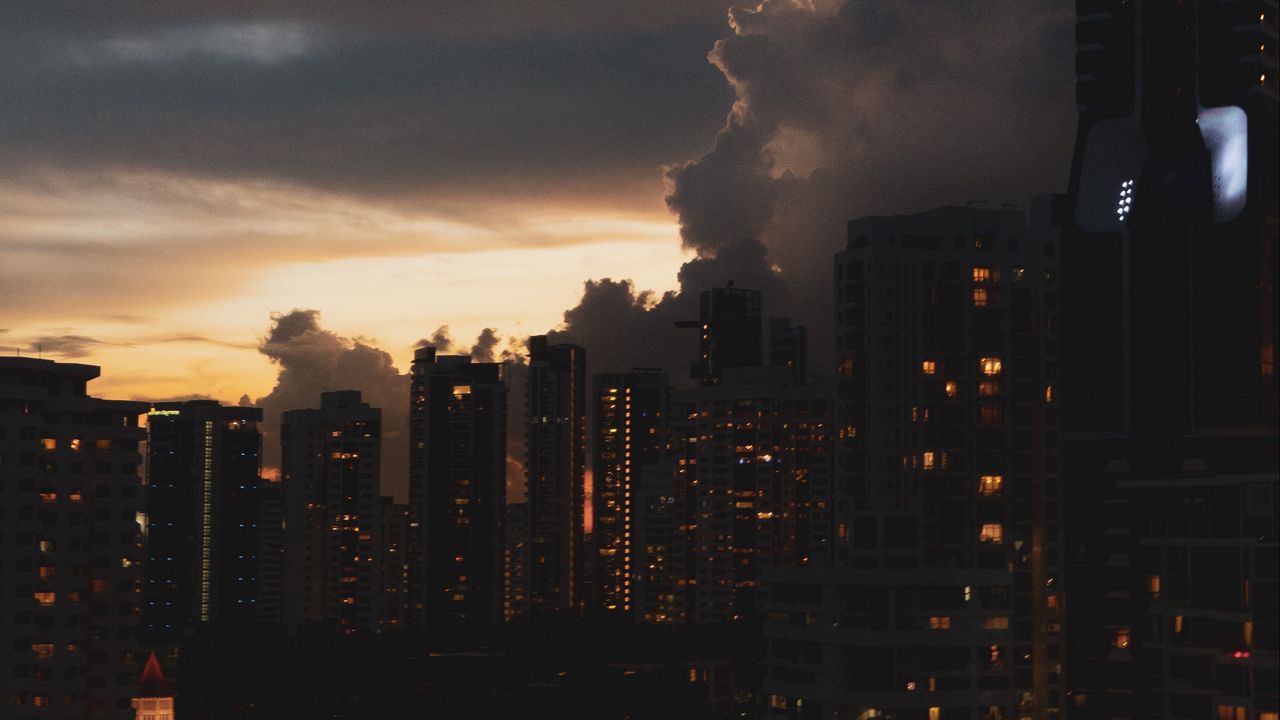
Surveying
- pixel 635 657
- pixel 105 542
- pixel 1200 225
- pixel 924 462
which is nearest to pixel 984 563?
pixel 924 462

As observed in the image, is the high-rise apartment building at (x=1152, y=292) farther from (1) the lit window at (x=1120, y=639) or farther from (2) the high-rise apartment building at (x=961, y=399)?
(2) the high-rise apartment building at (x=961, y=399)

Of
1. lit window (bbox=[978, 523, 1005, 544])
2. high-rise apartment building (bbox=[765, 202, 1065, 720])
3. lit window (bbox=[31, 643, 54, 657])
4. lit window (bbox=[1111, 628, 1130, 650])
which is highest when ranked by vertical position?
high-rise apartment building (bbox=[765, 202, 1065, 720])

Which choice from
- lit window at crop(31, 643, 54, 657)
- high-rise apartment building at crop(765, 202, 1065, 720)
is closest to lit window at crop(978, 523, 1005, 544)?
high-rise apartment building at crop(765, 202, 1065, 720)

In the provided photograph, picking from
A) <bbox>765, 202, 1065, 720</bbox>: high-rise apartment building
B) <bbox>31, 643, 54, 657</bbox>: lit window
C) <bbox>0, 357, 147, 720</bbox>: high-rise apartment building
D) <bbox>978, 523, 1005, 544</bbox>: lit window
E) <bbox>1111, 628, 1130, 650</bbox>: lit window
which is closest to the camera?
<bbox>1111, 628, 1130, 650</bbox>: lit window

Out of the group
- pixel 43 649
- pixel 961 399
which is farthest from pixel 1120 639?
pixel 43 649

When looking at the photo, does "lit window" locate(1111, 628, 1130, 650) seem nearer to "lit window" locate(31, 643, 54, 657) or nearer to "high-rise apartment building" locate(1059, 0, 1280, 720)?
"high-rise apartment building" locate(1059, 0, 1280, 720)

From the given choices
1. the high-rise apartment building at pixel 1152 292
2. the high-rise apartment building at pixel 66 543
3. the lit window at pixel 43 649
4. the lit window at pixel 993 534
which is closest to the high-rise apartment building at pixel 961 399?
the lit window at pixel 993 534

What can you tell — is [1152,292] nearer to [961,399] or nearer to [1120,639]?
[1120,639]
